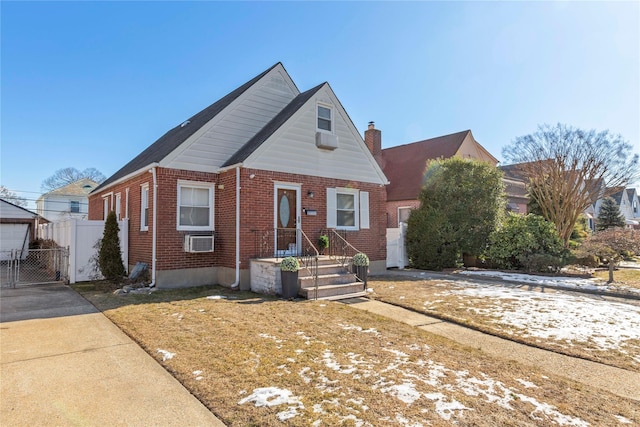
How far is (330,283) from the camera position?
358 inches

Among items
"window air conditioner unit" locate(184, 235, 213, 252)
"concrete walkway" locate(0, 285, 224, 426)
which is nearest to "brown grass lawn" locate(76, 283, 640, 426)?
"concrete walkway" locate(0, 285, 224, 426)

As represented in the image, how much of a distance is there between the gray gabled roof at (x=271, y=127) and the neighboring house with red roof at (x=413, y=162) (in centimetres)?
901

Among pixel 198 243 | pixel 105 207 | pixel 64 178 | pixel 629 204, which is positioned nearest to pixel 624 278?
pixel 198 243

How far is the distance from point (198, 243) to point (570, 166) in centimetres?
1770

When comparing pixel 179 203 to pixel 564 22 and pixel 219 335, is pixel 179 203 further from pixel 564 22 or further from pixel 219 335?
pixel 564 22

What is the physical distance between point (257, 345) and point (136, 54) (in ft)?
44.9

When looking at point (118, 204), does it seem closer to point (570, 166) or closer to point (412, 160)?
point (412, 160)

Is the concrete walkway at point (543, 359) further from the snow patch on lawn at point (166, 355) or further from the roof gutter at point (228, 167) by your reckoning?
the roof gutter at point (228, 167)

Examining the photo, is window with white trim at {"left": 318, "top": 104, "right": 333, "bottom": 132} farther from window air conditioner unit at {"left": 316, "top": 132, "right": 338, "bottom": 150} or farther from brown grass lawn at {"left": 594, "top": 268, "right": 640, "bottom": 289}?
brown grass lawn at {"left": 594, "top": 268, "right": 640, "bottom": 289}

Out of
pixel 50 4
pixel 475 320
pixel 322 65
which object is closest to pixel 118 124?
pixel 50 4

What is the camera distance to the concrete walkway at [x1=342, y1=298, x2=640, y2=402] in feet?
12.9

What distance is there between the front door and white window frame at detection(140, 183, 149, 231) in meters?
4.00

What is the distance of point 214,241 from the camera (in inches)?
422

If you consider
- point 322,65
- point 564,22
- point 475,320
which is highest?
point 322,65
